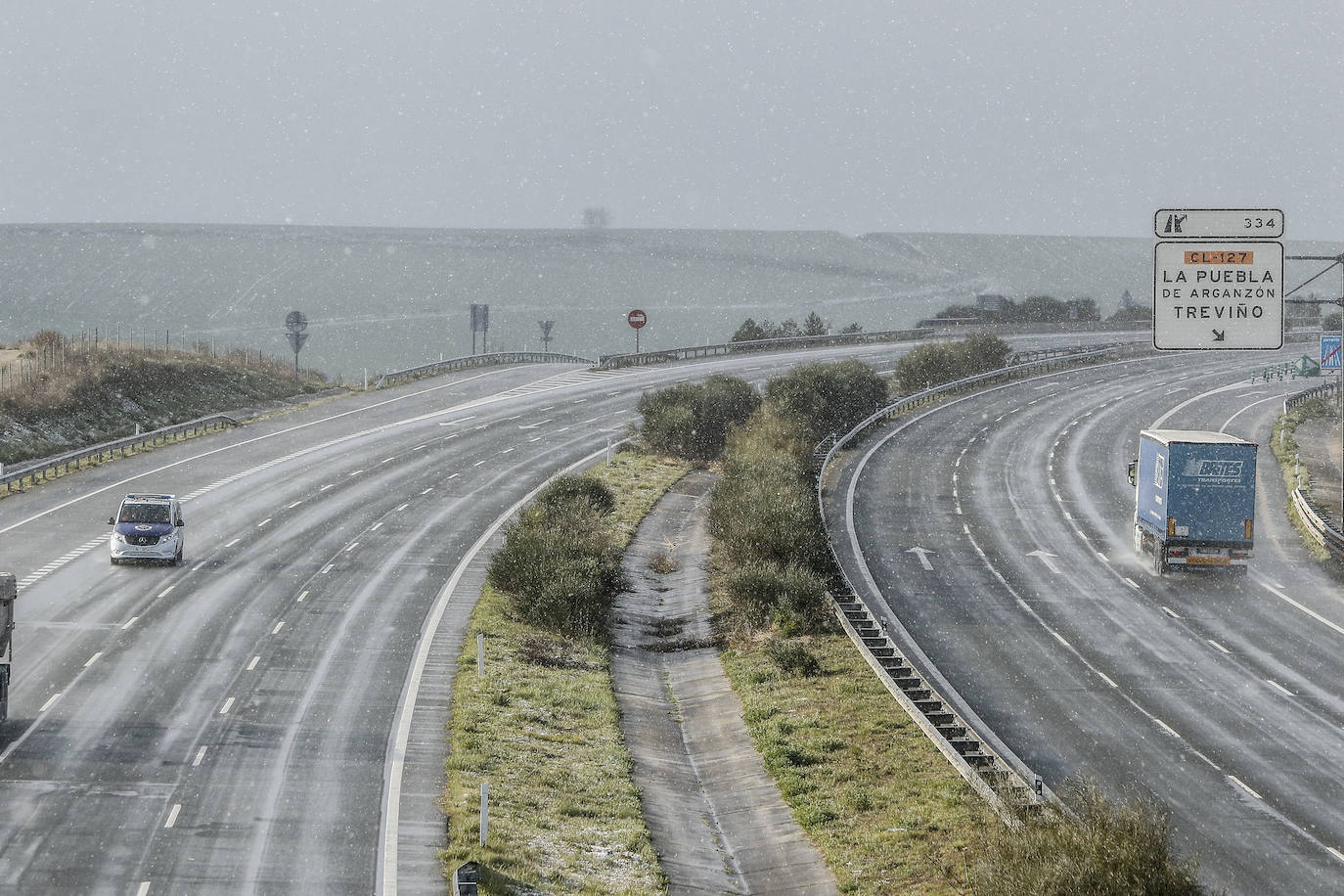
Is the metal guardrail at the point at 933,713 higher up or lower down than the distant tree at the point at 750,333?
lower down

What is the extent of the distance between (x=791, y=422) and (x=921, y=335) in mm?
55906

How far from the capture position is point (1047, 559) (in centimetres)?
4334

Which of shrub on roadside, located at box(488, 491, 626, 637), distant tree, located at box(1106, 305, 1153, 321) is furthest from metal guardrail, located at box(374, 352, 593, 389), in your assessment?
distant tree, located at box(1106, 305, 1153, 321)

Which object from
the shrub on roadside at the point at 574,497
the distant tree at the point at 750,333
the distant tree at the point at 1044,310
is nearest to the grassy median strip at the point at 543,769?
the shrub on roadside at the point at 574,497

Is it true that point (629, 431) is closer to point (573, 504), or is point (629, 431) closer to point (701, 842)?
point (573, 504)

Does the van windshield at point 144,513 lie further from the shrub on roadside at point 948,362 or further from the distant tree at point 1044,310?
the distant tree at point 1044,310

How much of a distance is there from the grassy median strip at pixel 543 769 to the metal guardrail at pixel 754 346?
5865 centimetres

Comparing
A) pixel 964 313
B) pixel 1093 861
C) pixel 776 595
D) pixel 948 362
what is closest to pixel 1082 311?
pixel 964 313

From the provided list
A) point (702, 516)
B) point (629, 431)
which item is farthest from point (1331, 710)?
point (629, 431)

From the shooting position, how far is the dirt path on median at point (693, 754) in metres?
20.6

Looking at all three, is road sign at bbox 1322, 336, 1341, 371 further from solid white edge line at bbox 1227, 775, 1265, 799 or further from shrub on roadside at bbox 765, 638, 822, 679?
solid white edge line at bbox 1227, 775, 1265, 799

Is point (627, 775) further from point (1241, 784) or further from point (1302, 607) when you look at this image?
point (1302, 607)

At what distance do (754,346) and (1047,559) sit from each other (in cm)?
Result: 6014

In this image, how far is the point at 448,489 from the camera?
177 ft
